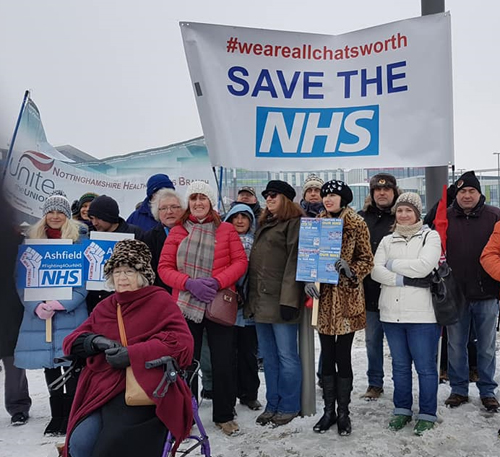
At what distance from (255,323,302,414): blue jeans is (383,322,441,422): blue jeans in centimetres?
84

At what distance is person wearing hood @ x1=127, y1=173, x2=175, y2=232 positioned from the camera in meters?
5.12

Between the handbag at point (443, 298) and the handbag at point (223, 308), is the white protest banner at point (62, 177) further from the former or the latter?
the handbag at point (443, 298)

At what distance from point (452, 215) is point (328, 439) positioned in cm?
236

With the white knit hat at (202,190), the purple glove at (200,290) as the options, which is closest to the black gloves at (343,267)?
the purple glove at (200,290)

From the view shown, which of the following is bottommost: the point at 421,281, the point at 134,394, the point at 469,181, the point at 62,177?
the point at 134,394

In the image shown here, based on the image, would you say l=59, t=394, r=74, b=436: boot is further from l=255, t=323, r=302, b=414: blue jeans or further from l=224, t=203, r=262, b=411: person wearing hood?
l=255, t=323, r=302, b=414: blue jeans

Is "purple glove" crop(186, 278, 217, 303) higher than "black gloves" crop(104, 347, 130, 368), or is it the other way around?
"purple glove" crop(186, 278, 217, 303)

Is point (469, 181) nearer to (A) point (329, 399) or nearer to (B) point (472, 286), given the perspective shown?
(B) point (472, 286)

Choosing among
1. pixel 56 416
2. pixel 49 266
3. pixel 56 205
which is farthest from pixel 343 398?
pixel 56 205

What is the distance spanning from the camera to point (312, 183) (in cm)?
561

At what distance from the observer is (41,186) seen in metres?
9.09

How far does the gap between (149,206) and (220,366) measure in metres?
1.87

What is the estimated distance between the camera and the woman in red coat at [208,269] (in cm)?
424

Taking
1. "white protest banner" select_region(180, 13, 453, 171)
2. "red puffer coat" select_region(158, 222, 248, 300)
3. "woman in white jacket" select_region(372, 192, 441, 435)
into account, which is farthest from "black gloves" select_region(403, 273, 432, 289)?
"red puffer coat" select_region(158, 222, 248, 300)
